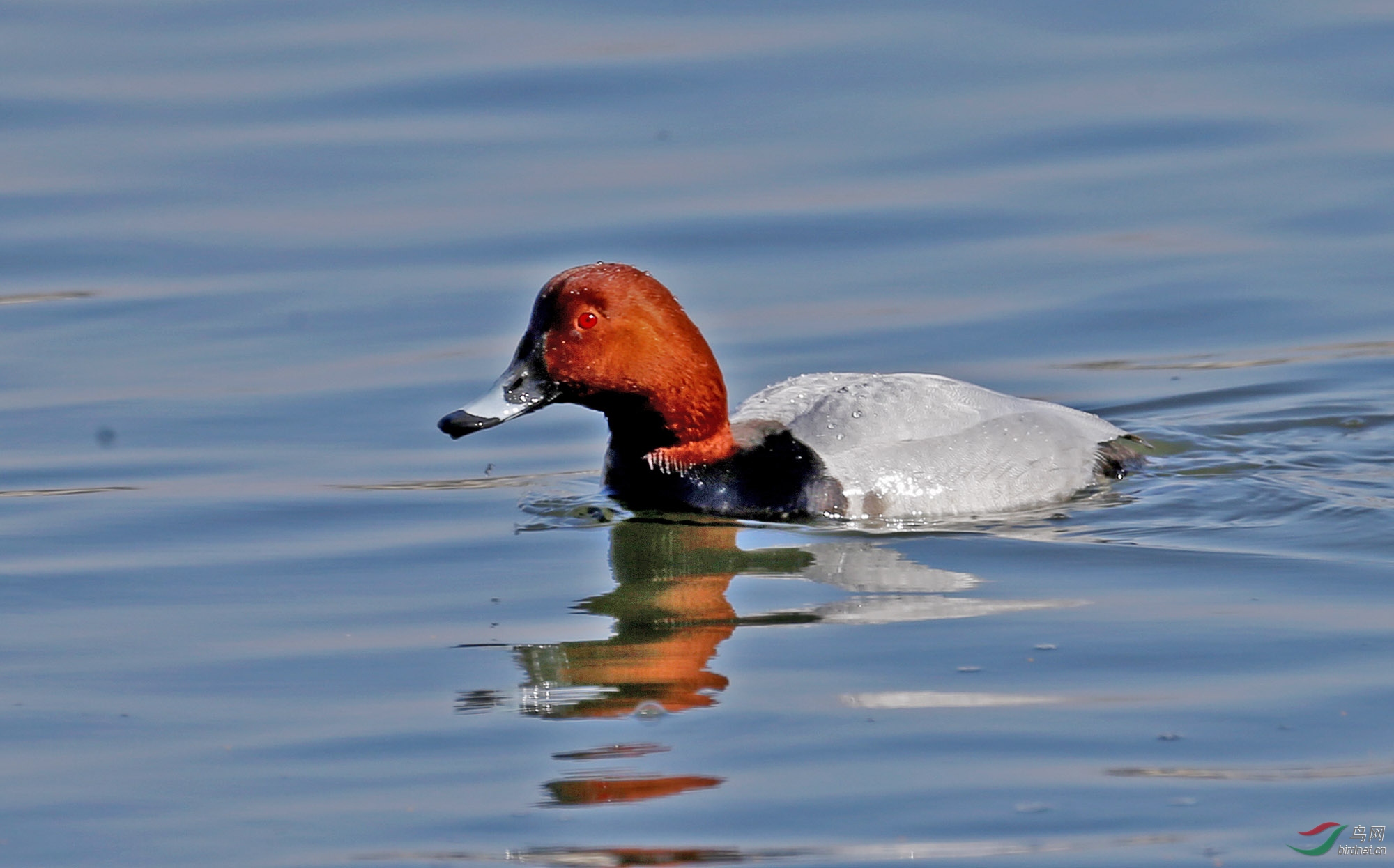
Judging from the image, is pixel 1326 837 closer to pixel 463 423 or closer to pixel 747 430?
pixel 747 430

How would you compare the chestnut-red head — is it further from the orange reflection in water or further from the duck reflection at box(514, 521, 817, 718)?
the orange reflection in water

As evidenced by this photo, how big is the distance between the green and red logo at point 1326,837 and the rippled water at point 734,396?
30mm

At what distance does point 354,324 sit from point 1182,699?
19.4 ft

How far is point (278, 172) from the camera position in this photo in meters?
12.2

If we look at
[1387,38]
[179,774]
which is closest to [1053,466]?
[179,774]

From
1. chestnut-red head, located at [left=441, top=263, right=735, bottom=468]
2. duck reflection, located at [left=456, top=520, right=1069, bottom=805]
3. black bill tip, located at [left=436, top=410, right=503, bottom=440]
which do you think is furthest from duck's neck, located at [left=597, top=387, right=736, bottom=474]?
black bill tip, located at [left=436, top=410, right=503, bottom=440]

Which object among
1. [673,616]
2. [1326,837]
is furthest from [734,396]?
[1326,837]

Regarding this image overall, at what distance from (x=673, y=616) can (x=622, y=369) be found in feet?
5.35

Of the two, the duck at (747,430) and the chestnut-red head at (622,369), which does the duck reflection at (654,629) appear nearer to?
the duck at (747,430)

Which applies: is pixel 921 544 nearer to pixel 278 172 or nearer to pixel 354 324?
pixel 354 324

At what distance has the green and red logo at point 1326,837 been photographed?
4.43 metres

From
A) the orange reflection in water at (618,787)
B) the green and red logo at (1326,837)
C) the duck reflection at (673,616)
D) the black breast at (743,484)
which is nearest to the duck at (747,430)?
the black breast at (743,484)

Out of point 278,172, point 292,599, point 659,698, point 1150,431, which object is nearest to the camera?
point 659,698

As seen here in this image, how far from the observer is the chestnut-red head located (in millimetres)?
7762
